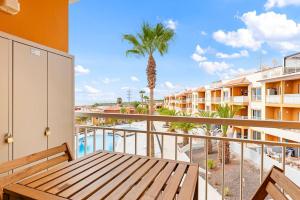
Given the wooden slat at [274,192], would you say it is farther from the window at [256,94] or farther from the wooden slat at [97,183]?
the window at [256,94]

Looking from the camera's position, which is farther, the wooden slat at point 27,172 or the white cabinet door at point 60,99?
the white cabinet door at point 60,99

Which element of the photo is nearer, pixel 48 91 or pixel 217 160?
pixel 48 91

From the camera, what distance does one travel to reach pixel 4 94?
1604 millimetres

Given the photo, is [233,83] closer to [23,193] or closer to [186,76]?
[186,76]

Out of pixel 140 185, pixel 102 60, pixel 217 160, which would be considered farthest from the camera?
pixel 102 60

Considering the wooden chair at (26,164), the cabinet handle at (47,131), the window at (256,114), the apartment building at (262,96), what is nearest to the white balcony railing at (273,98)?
the apartment building at (262,96)

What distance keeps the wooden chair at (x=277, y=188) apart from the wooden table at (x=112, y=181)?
38 centimetres

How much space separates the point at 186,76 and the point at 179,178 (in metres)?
21.8

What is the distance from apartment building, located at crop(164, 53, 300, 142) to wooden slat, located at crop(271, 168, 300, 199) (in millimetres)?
3624

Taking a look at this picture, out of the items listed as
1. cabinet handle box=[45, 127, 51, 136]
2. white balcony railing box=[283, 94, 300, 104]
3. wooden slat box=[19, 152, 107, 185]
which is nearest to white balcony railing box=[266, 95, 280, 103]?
white balcony railing box=[283, 94, 300, 104]

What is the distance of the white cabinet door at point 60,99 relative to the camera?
2082 mm

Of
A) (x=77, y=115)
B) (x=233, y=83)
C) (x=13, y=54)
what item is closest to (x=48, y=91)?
(x=13, y=54)

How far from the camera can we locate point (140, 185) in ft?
3.73

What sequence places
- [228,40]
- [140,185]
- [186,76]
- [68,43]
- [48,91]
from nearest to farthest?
[140,185], [48,91], [68,43], [228,40], [186,76]
